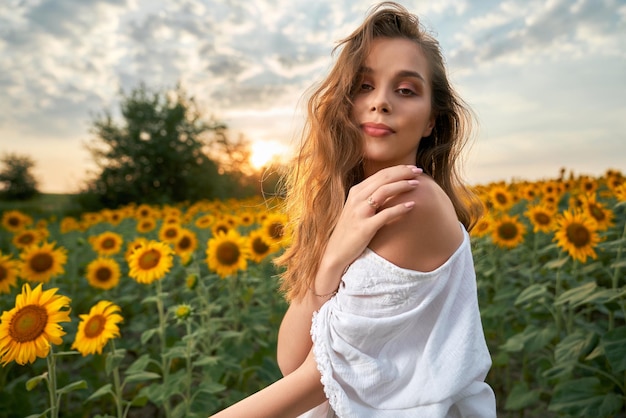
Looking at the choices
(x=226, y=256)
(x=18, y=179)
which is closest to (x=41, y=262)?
(x=226, y=256)

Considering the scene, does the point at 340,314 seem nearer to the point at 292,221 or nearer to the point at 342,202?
the point at 342,202

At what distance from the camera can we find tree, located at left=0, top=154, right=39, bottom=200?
879 inches

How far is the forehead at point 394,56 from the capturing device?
57.3 inches

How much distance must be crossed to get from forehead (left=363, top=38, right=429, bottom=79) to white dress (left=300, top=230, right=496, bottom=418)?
0.54 metres

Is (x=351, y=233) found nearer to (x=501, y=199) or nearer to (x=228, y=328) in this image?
(x=228, y=328)

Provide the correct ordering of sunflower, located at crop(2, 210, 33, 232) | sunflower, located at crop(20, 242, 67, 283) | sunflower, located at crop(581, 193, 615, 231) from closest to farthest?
1. sunflower, located at crop(581, 193, 615, 231)
2. sunflower, located at crop(20, 242, 67, 283)
3. sunflower, located at crop(2, 210, 33, 232)

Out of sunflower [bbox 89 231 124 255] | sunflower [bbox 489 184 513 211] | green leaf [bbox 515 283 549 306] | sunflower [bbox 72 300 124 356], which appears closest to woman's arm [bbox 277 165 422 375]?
sunflower [bbox 72 300 124 356]

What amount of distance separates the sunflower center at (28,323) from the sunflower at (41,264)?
201 centimetres

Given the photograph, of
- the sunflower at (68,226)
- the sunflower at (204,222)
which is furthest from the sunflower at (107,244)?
the sunflower at (68,226)

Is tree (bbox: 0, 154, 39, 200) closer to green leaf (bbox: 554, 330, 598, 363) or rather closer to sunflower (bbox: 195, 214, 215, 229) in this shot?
sunflower (bbox: 195, 214, 215, 229)

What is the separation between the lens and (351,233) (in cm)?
130

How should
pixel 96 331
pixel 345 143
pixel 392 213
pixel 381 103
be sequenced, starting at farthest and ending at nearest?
pixel 96 331
pixel 345 143
pixel 381 103
pixel 392 213

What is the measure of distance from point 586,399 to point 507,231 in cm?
157

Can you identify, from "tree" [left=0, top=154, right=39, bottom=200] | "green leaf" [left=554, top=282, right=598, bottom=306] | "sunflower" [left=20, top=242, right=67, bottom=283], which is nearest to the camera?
"green leaf" [left=554, top=282, right=598, bottom=306]
